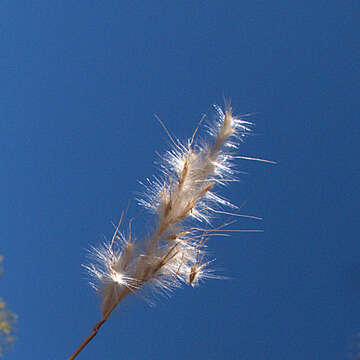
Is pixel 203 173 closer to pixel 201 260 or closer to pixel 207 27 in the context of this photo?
pixel 201 260

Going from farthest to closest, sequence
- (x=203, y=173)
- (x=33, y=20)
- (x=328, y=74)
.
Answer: (x=33, y=20) < (x=328, y=74) < (x=203, y=173)

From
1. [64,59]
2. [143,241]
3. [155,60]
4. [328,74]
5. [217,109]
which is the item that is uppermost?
[328,74]

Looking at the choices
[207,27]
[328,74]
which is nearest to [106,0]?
[207,27]

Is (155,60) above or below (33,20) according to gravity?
above

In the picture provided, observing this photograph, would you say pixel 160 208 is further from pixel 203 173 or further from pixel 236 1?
pixel 236 1

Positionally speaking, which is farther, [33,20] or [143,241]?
[33,20]

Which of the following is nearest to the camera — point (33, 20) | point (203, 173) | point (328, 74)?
point (203, 173)
